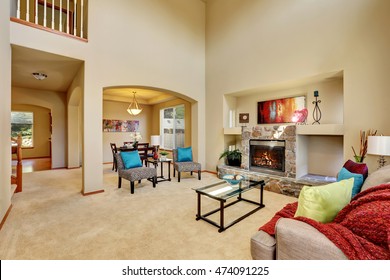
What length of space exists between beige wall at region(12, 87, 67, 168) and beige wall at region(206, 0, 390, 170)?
5150mm

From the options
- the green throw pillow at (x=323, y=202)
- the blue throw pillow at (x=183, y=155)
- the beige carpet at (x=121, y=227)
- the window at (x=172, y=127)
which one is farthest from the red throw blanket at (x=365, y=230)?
the window at (x=172, y=127)

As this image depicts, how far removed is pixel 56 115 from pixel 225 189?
6619mm

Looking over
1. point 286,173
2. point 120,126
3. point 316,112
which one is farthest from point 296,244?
point 120,126

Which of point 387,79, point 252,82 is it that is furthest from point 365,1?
point 252,82

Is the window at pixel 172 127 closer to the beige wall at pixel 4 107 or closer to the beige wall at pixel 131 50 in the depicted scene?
the beige wall at pixel 131 50

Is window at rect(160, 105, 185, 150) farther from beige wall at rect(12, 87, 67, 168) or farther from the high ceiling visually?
beige wall at rect(12, 87, 67, 168)

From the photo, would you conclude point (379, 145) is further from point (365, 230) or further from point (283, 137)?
point (365, 230)

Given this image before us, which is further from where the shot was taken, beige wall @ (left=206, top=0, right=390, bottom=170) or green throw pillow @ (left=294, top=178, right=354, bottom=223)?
beige wall @ (left=206, top=0, right=390, bottom=170)

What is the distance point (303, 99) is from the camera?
4188 millimetres

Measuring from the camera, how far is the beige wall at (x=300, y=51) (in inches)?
118

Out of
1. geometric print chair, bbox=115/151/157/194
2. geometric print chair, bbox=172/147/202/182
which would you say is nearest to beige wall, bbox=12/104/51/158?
geometric print chair, bbox=115/151/157/194

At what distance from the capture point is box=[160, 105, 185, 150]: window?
768 cm

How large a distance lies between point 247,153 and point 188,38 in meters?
3.71

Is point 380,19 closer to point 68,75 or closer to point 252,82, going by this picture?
point 252,82
